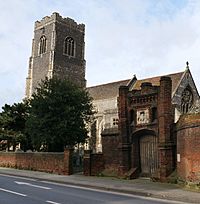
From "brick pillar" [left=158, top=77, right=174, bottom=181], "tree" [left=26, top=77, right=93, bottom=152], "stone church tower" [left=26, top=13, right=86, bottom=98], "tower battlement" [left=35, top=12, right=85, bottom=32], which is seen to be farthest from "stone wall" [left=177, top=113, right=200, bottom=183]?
"tower battlement" [left=35, top=12, right=85, bottom=32]

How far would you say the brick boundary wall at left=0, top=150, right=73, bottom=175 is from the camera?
91.0 ft

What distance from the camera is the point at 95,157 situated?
25906 millimetres

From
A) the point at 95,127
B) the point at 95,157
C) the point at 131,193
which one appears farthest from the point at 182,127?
the point at 95,127

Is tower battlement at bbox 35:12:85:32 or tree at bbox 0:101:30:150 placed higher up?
tower battlement at bbox 35:12:85:32

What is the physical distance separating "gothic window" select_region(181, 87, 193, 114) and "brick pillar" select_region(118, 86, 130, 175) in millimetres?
23305

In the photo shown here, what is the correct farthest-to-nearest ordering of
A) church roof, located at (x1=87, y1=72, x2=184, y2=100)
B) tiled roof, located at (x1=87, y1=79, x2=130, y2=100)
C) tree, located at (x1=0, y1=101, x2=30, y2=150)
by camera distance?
tiled roof, located at (x1=87, y1=79, x2=130, y2=100) < church roof, located at (x1=87, y1=72, x2=184, y2=100) < tree, located at (x1=0, y1=101, x2=30, y2=150)

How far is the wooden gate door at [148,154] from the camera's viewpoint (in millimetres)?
22672

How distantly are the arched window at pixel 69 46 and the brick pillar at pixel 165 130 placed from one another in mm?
50613

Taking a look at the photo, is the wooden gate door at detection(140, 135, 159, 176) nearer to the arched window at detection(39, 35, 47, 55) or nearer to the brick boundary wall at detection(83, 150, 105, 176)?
the brick boundary wall at detection(83, 150, 105, 176)

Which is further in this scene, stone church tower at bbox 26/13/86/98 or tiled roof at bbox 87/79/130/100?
stone church tower at bbox 26/13/86/98

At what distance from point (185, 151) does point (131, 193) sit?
4401mm

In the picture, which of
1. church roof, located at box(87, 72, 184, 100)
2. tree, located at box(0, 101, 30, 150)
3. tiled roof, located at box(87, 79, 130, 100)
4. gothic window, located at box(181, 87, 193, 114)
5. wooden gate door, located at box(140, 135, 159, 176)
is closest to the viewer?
wooden gate door, located at box(140, 135, 159, 176)

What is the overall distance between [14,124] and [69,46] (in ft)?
112

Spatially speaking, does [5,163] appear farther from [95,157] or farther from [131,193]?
[131,193]
